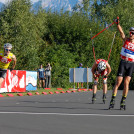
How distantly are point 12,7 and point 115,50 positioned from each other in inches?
431

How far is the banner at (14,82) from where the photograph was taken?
2188cm

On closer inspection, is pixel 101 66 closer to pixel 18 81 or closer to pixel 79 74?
pixel 18 81

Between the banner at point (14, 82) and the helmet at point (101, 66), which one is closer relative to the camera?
the helmet at point (101, 66)

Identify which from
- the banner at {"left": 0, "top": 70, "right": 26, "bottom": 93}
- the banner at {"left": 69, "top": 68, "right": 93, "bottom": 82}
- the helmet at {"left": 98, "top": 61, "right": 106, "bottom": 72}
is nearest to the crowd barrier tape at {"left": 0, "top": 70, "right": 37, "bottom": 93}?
the banner at {"left": 0, "top": 70, "right": 26, "bottom": 93}

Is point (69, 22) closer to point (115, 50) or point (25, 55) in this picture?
point (115, 50)

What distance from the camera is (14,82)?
2278 centimetres

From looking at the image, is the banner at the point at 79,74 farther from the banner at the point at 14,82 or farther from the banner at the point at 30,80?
the banner at the point at 14,82

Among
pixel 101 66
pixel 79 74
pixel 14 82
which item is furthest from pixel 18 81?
pixel 101 66

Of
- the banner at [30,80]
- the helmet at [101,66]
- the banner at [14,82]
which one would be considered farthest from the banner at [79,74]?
the helmet at [101,66]

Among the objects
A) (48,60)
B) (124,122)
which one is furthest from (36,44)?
(124,122)

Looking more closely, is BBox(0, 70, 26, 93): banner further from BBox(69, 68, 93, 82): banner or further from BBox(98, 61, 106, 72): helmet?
BBox(98, 61, 106, 72): helmet

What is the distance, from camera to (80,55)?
1564 inches

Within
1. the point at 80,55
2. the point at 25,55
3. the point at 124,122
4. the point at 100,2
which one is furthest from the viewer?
the point at 100,2

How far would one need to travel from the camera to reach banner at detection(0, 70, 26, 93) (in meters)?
21.9
